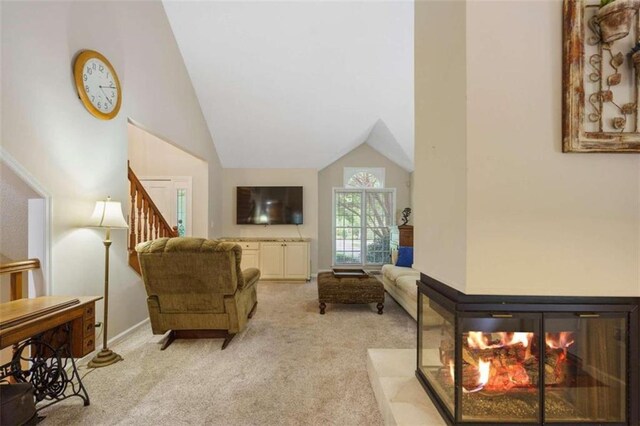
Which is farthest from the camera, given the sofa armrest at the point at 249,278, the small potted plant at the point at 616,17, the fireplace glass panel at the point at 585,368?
the sofa armrest at the point at 249,278

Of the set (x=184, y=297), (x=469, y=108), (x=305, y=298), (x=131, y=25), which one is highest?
(x=131, y=25)

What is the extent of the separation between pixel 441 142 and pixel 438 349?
1.10m

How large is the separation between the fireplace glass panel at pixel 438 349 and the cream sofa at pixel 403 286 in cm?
134

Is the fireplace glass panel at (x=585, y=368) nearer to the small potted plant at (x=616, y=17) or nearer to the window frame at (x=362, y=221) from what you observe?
the small potted plant at (x=616, y=17)

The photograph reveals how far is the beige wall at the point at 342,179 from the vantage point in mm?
6715

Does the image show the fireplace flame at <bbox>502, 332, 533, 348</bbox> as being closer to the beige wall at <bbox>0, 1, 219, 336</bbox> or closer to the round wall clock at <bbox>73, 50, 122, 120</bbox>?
the beige wall at <bbox>0, 1, 219, 336</bbox>

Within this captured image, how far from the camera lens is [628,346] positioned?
1245mm

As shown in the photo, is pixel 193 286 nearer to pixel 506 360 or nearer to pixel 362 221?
pixel 506 360

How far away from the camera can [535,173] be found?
1.24m

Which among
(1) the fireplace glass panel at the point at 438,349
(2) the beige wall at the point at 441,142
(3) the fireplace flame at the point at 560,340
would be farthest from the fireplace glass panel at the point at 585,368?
(2) the beige wall at the point at 441,142

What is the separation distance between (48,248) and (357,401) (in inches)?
97.9

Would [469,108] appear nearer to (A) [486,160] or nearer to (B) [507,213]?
(A) [486,160]

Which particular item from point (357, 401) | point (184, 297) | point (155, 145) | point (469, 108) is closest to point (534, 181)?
point (469, 108)

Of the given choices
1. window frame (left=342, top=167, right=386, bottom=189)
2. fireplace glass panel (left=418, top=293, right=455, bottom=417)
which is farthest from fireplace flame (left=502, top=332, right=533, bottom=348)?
window frame (left=342, top=167, right=386, bottom=189)
